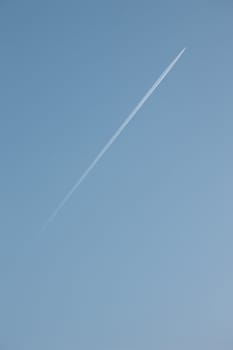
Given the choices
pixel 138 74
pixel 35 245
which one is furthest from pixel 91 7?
pixel 35 245

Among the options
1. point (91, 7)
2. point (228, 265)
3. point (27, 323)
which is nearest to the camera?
point (27, 323)

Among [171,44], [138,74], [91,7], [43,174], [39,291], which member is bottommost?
[39,291]

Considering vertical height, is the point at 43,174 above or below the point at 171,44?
below

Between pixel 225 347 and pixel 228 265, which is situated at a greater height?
pixel 228 265

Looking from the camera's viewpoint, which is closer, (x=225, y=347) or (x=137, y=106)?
(x=225, y=347)

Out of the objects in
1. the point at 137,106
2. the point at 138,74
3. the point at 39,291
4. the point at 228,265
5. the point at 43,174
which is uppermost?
the point at 138,74

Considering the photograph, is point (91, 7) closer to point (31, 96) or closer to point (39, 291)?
point (31, 96)

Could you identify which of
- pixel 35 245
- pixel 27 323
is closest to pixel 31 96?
pixel 35 245

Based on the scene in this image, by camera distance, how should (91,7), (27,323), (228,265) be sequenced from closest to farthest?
(27,323) < (228,265) < (91,7)

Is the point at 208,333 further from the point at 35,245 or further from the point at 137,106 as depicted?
the point at 137,106
